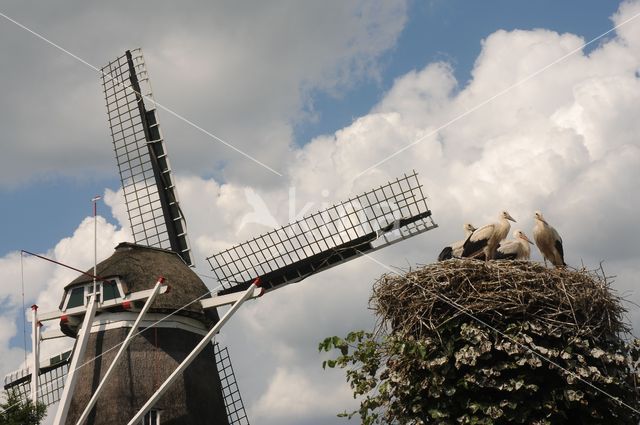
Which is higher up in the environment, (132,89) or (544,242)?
(132,89)

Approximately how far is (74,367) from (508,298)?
11.3 metres

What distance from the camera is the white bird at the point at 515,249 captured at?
14.4 meters

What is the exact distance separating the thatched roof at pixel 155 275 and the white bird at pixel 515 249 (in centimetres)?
942

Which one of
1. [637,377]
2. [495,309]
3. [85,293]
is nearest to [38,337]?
[85,293]

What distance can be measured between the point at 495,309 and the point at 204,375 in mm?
11054

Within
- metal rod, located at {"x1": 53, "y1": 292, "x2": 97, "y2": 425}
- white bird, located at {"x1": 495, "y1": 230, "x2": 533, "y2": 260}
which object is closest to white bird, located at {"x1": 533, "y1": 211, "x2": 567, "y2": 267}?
white bird, located at {"x1": 495, "y1": 230, "x2": 533, "y2": 260}

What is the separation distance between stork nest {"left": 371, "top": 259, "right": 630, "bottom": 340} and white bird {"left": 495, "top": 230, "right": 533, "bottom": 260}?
1900 mm

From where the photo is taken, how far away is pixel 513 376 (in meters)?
11.5

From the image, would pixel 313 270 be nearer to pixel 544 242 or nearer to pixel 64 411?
pixel 64 411

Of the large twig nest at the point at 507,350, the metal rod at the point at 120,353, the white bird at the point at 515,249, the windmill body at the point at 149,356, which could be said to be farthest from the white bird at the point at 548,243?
the windmill body at the point at 149,356

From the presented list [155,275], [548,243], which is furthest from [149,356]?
[548,243]

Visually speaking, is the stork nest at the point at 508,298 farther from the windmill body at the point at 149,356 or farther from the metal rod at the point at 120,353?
the windmill body at the point at 149,356

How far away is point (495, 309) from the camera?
1184 centimetres

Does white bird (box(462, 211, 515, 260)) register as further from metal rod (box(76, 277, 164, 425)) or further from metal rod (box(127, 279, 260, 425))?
metal rod (box(76, 277, 164, 425))
